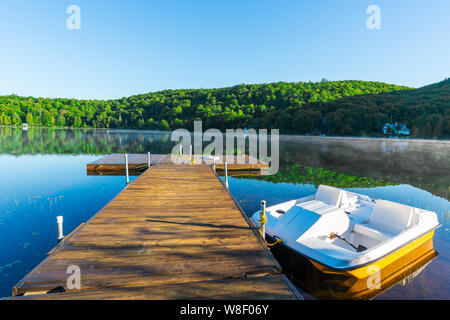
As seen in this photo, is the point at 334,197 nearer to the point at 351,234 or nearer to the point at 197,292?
the point at 351,234

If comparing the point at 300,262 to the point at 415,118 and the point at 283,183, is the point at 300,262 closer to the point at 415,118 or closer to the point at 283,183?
the point at 283,183

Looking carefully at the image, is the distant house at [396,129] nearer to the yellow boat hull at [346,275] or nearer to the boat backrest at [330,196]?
the boat backrest at [330,196]

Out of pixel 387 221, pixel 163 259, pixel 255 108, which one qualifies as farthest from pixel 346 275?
pixel 255 108

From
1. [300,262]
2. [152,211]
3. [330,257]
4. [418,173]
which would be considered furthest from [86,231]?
[418,173]

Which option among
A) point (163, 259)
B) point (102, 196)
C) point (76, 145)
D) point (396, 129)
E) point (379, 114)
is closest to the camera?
point (163, 259)

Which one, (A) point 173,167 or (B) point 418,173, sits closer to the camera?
(A) point 173,167

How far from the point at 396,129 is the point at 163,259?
6880cm

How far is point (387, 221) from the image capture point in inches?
209

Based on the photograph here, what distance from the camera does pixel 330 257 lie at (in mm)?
3951

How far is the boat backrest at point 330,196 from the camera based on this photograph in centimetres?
630

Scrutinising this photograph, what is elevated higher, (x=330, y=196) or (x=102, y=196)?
(x=330, y=196)

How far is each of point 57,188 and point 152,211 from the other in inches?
390

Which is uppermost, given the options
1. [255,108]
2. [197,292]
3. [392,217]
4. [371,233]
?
[255,108]

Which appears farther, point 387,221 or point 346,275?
point 387,221
